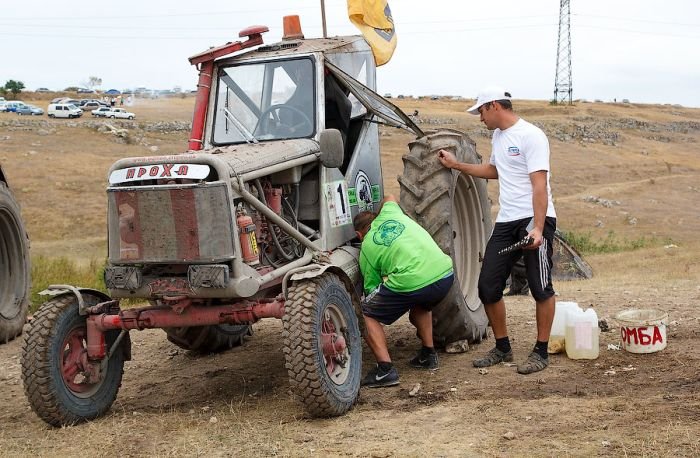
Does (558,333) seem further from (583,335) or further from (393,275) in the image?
(393,275)

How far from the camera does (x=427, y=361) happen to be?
7371mm

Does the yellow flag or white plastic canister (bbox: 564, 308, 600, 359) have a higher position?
the yellow flag

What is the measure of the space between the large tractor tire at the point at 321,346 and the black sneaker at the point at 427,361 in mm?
1066

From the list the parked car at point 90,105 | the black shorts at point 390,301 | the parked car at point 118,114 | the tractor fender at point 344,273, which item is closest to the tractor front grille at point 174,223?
the tractor fender at point 344,273

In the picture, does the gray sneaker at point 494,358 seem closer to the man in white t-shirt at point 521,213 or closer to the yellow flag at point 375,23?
the man in white t-shirt at point 521,213

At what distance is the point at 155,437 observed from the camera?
229 inches

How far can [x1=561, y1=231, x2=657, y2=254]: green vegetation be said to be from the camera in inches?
752

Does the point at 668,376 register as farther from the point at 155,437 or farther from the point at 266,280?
the point at 155,437

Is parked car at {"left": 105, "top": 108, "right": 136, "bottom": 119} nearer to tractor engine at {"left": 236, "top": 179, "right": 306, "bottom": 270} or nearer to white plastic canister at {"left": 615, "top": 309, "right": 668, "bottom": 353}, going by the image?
tractor engine at {"left": 236, "top": 179, "right": 306, "bottom": 270}

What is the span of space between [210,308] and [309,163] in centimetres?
151

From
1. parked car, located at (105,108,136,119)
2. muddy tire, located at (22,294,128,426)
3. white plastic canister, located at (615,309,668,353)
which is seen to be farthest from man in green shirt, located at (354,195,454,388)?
parked car, located at (105,108,136,119)

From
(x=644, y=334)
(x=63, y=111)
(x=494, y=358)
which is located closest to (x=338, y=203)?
(x=494, y=358)

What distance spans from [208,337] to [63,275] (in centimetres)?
591

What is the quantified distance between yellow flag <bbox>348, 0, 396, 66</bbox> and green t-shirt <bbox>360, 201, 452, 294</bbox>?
2210 mm
